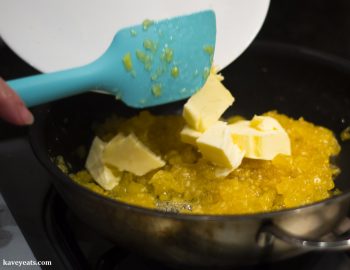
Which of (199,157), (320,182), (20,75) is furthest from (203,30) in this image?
(20,75)

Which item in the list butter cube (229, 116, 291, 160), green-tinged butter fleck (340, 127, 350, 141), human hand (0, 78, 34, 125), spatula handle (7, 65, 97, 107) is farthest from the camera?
green-tinged butter fleck (340, 127, 350, 141)

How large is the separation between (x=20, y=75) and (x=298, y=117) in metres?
0.75

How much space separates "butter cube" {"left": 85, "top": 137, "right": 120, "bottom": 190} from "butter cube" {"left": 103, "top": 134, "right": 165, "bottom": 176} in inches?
0.7

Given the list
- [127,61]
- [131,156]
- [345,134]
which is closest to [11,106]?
[127,61]

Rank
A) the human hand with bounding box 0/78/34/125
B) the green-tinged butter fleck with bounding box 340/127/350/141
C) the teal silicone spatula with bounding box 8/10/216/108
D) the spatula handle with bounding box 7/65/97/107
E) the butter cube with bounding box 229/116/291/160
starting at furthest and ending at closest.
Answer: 1. the green-tinged butter fleck with bounding box 340/127/350/141
2. the butter cube with bounding box 229/116/291/160
3. the teal silicone spatula with bounding box 8/10/216/108
4. the spatula handle with bounding box 7/65/97/107
5. the human hand with bounding box 0/78/34/125

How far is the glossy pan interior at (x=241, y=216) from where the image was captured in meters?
0.72

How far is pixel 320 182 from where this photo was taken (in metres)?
1.01

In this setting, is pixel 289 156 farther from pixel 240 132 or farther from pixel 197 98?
pixel 197 98

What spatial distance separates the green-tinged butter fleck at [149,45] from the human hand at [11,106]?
31 cm

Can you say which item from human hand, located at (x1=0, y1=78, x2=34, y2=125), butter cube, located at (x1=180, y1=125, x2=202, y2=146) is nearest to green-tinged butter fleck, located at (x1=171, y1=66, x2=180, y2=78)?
butter cube, located at (x1=180, y1=125, x2=202, y2=146)

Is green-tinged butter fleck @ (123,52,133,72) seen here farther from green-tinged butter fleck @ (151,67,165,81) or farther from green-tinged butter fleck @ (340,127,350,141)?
green-tinged butter fleck @ (340,127,350,141)

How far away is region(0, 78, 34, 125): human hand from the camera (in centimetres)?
64

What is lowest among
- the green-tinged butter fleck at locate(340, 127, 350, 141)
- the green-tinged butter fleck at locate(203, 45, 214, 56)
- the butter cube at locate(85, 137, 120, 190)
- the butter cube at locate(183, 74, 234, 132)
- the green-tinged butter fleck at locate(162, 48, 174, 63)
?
the green-tinged butter fleck at locate(340, 127, 350, 141)

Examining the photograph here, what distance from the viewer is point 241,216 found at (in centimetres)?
70
